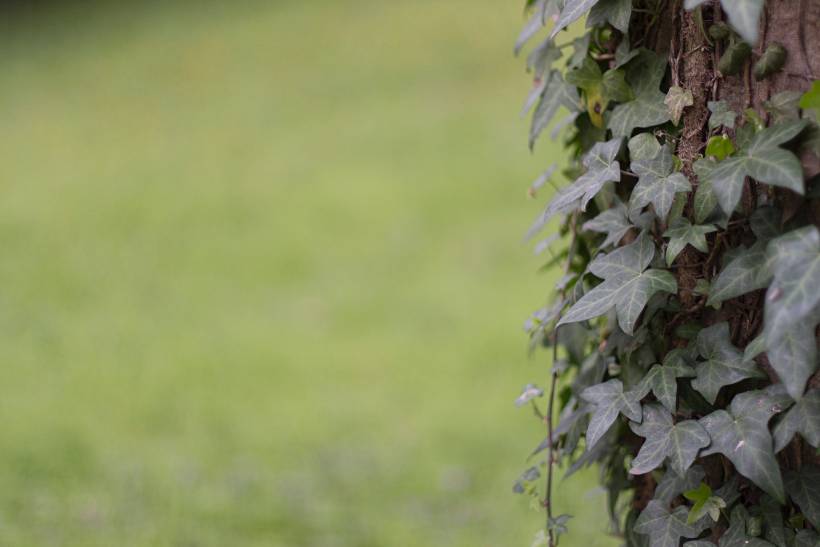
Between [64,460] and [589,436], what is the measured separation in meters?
3.05

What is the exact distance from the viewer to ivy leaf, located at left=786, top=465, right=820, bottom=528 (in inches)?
64.7

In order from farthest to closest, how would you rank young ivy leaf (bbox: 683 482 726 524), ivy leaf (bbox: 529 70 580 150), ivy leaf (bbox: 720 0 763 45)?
1. ivy leaf (bbox: 529 70 580 150)
2. young ivy leaf (bbox: 683 482 726 524)
3. ivy leaf (bbox: 720 0 763 45)

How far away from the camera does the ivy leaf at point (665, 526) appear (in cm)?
177

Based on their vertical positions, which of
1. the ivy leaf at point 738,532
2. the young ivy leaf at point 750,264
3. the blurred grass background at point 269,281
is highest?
the blurred grass background at point 269,281

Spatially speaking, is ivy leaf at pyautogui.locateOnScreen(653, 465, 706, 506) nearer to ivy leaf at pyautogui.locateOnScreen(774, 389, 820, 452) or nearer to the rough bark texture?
the rough bark texture

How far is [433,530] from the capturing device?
3.82m

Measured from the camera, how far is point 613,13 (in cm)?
177

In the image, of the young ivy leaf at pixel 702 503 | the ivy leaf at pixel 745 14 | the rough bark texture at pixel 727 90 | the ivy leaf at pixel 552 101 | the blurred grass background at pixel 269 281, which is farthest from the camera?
the blurred grass background at pixel 269 281

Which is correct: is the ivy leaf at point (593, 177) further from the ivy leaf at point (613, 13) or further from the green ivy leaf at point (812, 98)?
the green ivy leaf at point (812, 98)

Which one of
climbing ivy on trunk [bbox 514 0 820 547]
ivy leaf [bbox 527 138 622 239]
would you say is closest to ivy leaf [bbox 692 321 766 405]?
climbing ivy on trunk [bbox 514 0 820 547]

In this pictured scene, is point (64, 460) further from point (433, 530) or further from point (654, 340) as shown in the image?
point (654, 340)

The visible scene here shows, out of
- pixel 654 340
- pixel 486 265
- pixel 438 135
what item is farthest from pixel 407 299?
pixel 654 340

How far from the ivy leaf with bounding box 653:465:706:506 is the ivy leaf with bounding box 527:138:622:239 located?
535 millimetres


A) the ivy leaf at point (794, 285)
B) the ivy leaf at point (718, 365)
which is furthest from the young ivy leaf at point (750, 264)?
the ivy leaf at point (794, 285)
